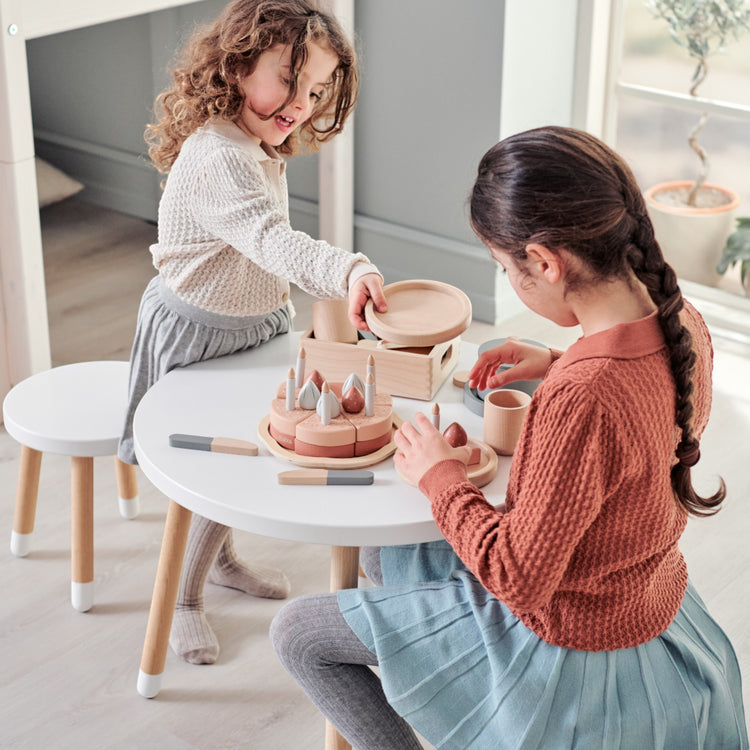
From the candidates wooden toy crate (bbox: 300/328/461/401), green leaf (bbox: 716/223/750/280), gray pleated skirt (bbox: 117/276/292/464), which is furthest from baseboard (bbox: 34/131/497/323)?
wooden toy crate (bbox: 300/328/461/401)

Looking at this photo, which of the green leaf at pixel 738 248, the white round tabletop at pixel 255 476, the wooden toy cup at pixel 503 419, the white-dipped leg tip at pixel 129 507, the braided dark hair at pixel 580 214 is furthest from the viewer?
the green leaf at pixel 738 248

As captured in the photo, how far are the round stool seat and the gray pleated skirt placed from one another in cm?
6

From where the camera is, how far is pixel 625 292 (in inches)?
41.9

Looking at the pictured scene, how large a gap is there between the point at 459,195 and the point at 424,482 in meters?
1.80

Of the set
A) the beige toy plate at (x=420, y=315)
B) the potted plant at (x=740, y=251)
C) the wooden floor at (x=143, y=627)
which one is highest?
the beige toy plate at (x=420, y=315)

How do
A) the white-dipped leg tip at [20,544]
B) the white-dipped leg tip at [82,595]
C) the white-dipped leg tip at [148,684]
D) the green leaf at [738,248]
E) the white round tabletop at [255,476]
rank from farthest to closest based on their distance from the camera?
the green leaf at [738,248]
the white-dipped leg tip at [20,544]
the white-dipped leg tip at [82,595]
the white-dipped leg tip at [148,684]
the white round tabletop at [255,476]

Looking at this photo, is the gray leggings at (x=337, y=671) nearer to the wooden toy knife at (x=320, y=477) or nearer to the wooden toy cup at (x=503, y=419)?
the wooden toy knife at (x=320, y=477)

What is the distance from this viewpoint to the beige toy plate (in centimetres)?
134

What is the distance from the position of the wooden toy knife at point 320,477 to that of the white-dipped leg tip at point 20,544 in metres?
0.89

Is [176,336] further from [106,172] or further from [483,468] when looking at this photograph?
[106,172]

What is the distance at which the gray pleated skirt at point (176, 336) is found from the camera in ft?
5.03

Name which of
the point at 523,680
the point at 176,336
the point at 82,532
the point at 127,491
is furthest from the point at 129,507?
the point at 523,680

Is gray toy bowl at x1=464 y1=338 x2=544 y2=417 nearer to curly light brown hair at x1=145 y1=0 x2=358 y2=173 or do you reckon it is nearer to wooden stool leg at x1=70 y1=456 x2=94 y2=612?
curly light brown hair at x1=145 y1=0 x2=358 y2=173

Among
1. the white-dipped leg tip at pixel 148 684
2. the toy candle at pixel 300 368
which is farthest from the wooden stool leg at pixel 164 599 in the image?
the toy candle at pixel 300 368
